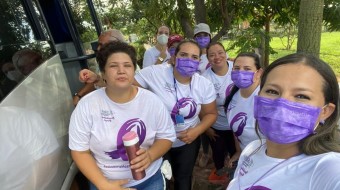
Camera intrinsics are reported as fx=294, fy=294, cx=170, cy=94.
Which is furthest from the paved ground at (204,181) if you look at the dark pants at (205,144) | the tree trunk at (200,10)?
the tree trunk at (200,10)

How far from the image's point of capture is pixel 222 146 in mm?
3496

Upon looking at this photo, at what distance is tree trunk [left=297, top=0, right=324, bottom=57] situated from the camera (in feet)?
10.7

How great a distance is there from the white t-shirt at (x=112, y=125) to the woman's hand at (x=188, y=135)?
57 centimetres

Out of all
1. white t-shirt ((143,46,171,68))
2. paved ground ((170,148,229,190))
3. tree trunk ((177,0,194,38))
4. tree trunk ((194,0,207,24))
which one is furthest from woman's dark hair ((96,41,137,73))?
tree trunk ((177,0,194,38))

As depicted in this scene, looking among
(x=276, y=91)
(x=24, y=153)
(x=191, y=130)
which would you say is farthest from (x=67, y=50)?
(x=276, y=91)

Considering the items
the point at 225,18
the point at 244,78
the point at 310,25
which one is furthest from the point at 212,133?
the point at 225,18

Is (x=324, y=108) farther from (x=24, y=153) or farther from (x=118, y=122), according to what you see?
(x=24, y=153)

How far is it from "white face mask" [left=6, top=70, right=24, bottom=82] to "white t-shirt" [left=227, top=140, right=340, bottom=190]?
1.28m

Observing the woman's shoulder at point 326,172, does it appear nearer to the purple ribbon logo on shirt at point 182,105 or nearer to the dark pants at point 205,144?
the purple ribbon logo on shirt at point 182,105

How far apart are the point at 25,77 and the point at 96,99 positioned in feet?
1.67

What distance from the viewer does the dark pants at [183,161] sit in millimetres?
2862

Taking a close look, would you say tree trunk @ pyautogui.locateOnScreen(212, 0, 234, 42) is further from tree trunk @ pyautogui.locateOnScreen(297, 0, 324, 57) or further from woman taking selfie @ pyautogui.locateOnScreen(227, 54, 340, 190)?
woman taking selfie @ pyautogui.locateOnScreen(227, 54, 340, 190)

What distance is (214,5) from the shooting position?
6984 millimetres

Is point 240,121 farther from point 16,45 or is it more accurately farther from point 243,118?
point 16,45
